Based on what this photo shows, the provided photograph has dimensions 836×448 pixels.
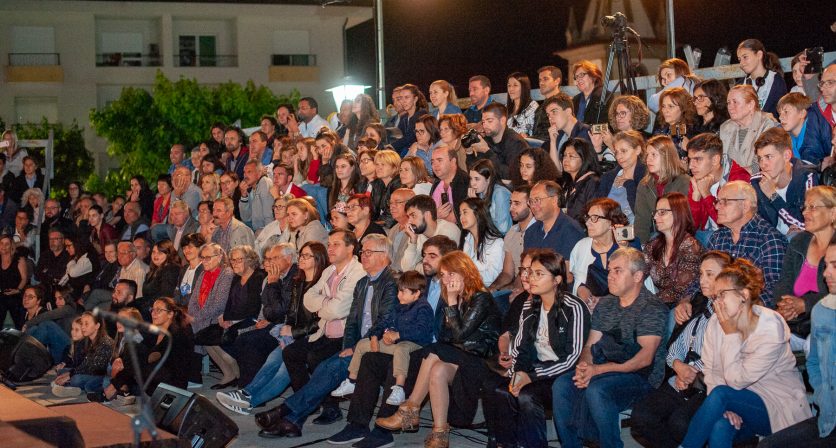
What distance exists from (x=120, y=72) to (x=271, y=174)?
2882cm

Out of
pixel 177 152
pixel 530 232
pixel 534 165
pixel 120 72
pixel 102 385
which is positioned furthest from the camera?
pixel 120 72

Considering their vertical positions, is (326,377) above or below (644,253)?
below

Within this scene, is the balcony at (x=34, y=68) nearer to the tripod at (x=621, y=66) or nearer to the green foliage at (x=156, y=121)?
the green foliage at (x=156, y=121)

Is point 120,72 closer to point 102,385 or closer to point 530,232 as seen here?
point 102,385

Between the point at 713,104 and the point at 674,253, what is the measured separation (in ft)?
6.30

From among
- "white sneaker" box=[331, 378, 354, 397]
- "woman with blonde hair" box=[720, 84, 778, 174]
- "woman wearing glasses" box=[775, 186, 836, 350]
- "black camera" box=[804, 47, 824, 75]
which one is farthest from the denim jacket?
"white sneaker" box=[331, 378, 354, 397]

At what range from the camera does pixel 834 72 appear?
736 cm

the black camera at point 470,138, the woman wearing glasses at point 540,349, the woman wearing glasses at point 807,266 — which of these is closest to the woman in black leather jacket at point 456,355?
the woman wearing glasses at point 540,349

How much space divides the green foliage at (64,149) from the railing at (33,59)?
2288mm

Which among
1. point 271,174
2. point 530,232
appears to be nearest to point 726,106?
point 530,232

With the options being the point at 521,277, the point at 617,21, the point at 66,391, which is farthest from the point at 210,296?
the point at 617,21

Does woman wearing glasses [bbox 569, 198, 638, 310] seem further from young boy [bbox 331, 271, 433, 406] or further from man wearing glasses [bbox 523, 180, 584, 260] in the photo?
young boy [bbox 331, 271, 433, 406]

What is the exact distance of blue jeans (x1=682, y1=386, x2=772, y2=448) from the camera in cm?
588

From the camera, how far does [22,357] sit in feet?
37.2
